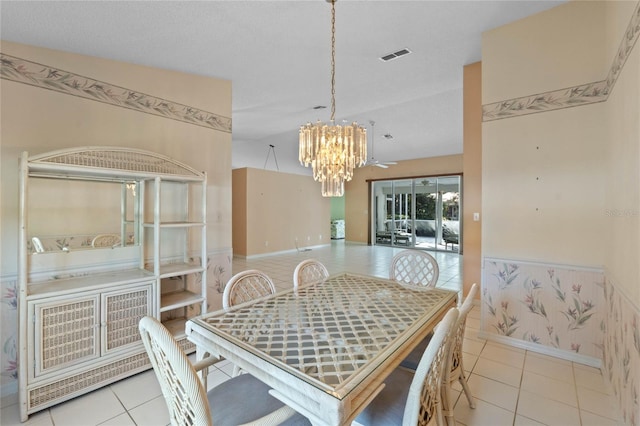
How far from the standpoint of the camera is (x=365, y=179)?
9.95 m

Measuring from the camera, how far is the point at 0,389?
192 centimetres

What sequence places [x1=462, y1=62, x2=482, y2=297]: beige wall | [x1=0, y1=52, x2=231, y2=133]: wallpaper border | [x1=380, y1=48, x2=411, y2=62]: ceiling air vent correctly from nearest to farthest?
[x1=0, y1=52, x2=231, y2=133]: wallpaper border, [x1=380, y1=48, x2=411, y2=62]: ceiling air vent, [x1=462, y1=62, x2=482, y2=297]: beige wall

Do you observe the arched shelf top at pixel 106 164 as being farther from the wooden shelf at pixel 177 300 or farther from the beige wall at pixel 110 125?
the wooden shelf at pixel 177 300

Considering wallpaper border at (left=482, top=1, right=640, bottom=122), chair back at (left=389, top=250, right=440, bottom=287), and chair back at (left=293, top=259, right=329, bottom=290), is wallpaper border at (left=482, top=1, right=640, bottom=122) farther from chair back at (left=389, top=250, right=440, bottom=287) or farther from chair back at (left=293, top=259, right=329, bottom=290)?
chair back at (left=293, top=259, right=329, bottom=290)

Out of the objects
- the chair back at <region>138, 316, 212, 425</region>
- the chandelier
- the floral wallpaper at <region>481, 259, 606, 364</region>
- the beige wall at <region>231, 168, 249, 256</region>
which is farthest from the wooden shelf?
the beige wall at <region>231, 168, 249, 256</region>

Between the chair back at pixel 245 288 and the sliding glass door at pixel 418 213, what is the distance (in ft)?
24.8

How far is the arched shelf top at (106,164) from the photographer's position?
6.26 ft

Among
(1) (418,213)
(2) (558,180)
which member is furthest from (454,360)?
(1) (418,213)

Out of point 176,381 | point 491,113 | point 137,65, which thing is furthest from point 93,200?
point 491,113

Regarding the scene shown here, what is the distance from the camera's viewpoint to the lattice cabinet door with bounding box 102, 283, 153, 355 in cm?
205

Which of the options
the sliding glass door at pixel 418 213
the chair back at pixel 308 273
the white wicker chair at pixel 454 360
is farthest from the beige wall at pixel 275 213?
the white wicker chair at pixel 454 360

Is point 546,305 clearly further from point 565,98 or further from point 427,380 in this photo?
point 427,380

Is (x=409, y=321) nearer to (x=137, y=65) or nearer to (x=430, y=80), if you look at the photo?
(x=137, y=65)

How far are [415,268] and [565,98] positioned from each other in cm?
193
